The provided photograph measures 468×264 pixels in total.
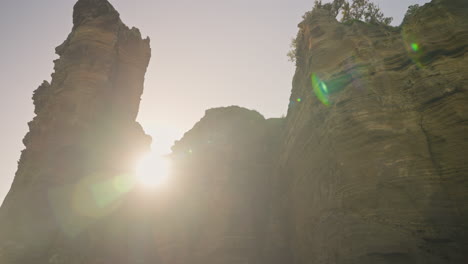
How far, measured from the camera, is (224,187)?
30.0m

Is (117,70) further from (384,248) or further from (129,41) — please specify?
(384,248)

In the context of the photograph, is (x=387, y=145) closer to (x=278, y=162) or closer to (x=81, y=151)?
(x=278, y=162)

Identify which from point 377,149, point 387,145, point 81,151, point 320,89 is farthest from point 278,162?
point 81,151

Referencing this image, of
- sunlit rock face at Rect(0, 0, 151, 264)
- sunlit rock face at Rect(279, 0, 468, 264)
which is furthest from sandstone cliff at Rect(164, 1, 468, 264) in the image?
sunlit rock face at Rect(0, 0, 151, 264)

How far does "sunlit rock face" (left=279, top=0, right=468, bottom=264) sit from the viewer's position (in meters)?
11.9

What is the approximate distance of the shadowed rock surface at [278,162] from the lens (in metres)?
12.7

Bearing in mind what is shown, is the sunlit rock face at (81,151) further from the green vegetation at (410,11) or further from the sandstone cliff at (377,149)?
the green vegetation at (410,11)

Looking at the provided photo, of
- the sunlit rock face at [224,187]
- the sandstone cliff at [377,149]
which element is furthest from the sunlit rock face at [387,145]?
the sunlit rock face at [224,187]

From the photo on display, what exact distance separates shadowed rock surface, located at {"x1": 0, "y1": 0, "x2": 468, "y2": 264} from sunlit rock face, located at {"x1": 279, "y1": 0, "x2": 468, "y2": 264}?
0.21 ft

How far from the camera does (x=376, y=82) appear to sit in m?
16.2

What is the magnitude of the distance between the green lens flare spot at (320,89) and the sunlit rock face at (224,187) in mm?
11902

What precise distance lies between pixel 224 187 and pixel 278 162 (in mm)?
6251

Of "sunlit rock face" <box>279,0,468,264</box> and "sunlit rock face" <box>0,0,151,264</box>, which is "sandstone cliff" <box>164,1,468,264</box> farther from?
"sunlit rock face" <box>0,0,151,264</box>

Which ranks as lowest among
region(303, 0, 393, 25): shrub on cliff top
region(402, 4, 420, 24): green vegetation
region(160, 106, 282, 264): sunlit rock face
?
region(160, 106, 282, 264): sunlit rock face
